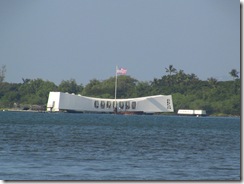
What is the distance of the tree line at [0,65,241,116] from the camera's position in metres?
149

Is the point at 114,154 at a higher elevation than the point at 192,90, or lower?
lower

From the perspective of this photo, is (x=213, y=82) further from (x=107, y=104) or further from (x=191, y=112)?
(x=107, y=104)

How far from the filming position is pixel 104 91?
559 ft

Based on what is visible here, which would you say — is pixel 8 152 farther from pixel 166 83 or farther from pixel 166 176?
pixel 166 83

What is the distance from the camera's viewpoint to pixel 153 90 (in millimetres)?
168250

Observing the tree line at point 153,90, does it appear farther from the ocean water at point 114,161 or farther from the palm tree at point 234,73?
the ocean water at point 114,161

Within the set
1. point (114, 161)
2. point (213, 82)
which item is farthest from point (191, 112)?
point (114, 161)

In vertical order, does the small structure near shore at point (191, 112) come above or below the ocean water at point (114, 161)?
above

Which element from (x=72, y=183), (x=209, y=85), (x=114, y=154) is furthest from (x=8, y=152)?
(x=209, y=85)

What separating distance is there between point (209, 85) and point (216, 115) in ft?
39.3

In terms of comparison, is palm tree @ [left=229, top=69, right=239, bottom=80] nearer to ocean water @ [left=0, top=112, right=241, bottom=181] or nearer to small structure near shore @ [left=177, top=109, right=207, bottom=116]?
small structure near shore @ [left=177, top=109, right=207, bottom=116]

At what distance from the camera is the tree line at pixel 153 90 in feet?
489

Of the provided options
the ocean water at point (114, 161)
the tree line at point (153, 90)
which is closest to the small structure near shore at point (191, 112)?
the tree line at point (153, 90)

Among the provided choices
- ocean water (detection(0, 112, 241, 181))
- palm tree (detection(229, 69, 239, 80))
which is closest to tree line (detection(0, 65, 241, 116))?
palm tree (detection(229, 69, 239, 80))
